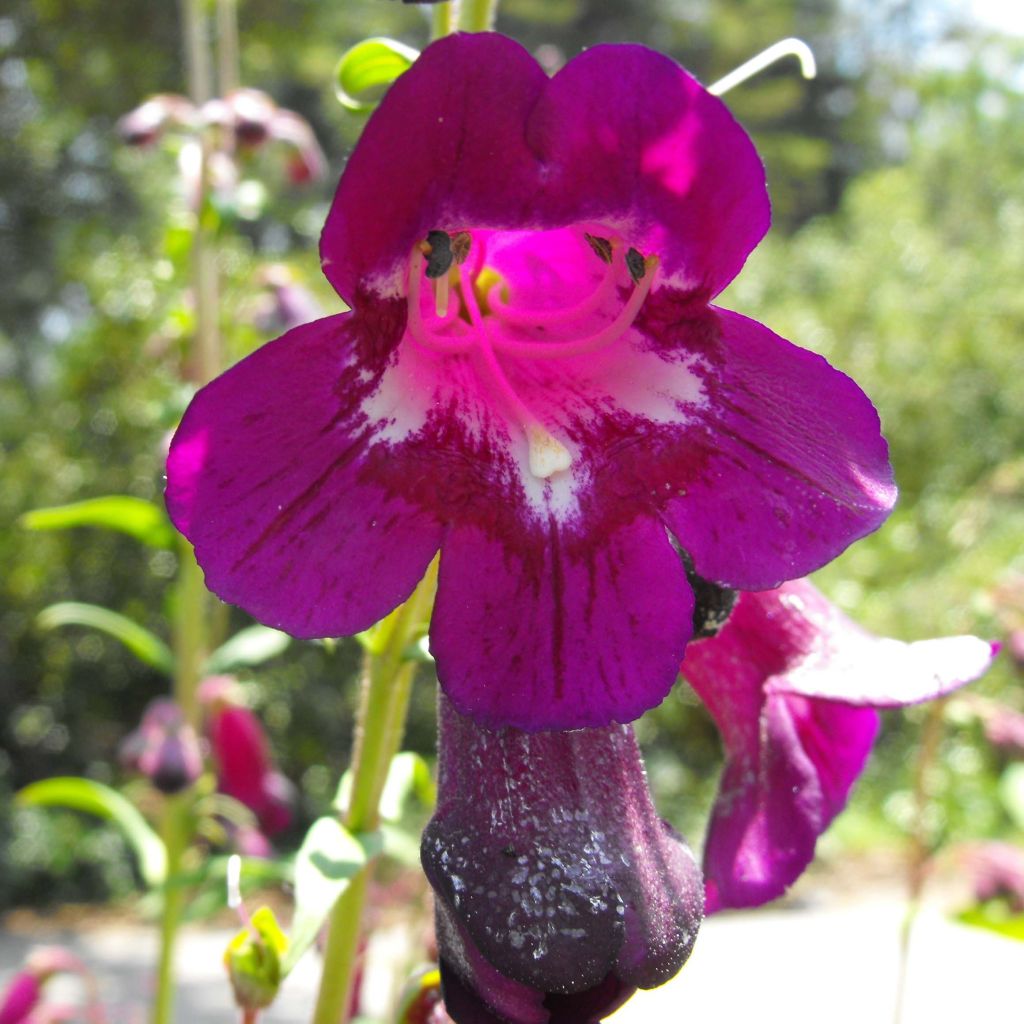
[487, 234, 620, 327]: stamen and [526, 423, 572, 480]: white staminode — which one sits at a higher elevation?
[487, 234, 620, 327]: stamen

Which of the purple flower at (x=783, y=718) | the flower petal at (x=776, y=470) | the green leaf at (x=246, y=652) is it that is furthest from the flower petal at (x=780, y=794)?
the green leaf at (x=246, y=652)

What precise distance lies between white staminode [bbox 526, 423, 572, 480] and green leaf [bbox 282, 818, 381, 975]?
0.21m

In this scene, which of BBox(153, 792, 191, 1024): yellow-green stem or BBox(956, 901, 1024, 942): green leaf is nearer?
BBox(956, 901, 1024, 942): green leaf

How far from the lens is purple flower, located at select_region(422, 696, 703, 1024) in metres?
0.46

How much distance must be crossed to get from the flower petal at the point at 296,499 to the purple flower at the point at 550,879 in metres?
0.09

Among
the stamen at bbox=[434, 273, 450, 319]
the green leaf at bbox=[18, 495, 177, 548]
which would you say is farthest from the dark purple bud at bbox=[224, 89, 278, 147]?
the stamen at bbox=[434, 273, 450, 319]

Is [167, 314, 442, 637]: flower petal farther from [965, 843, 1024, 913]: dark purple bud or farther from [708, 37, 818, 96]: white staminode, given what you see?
[965, 843, 1024, 913]: dark purple bud

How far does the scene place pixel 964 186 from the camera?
13.5 metres

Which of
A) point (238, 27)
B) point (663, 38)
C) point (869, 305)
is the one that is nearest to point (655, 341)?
point (238, 27)

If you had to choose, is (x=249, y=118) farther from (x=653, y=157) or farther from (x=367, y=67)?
(x=653, y=157)

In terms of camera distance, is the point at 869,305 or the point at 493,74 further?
the point at 869,305

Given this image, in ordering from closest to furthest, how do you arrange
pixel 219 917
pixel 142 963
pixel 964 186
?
pixel 142 963, pixel 219 917, pixel 964 186

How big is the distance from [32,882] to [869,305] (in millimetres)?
6451

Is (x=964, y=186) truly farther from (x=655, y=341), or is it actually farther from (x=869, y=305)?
(x=655, y=341)
